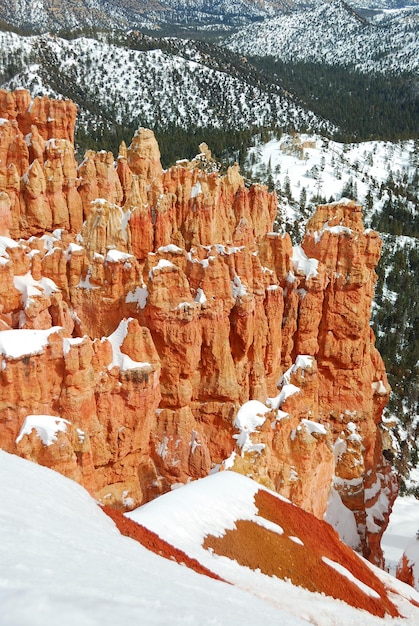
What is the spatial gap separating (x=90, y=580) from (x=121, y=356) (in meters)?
12.6

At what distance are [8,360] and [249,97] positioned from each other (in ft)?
558

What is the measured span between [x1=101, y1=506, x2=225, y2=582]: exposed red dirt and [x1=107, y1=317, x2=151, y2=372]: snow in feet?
24.1

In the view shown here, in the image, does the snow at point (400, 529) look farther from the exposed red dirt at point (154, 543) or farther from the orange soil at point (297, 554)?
the exposed red dirt at point (154, 543)

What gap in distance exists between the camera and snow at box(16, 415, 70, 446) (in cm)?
1438

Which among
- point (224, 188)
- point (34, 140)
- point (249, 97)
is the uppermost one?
point (249, 97)

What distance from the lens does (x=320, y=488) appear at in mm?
20578

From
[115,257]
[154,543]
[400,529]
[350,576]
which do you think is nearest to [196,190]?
[115,257]

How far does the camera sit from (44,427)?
47.8 ft

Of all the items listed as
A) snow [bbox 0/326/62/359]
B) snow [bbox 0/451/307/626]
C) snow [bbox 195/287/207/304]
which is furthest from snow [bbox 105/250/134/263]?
snow [bbox 0/451/307/626]

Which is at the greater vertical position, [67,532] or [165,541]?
[67,532]

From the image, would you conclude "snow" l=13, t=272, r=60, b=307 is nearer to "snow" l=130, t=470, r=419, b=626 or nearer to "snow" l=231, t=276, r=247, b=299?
"snow" l=231, t=276, r=247, b=299

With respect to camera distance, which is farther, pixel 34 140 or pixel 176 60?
pixel 176 60

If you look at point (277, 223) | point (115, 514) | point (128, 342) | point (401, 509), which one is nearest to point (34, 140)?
point (128, 342)

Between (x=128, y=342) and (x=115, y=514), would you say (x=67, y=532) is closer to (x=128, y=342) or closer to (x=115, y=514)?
(x=115, y=514)
